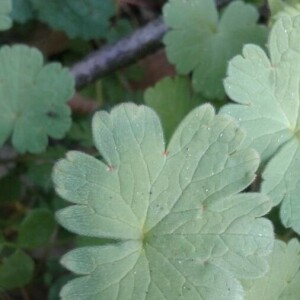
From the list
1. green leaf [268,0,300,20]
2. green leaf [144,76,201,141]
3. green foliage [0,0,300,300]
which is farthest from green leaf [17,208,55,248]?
green leaf [268,0,300,20]

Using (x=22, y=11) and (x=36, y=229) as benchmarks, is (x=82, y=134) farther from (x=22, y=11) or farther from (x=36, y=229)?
(x=22, y=11)

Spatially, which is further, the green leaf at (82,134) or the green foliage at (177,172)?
the green leaf at (82,134)

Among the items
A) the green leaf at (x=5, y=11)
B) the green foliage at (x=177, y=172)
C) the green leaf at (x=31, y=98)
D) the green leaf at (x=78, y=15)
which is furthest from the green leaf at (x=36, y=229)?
the green leaf at (x=78, y=15)

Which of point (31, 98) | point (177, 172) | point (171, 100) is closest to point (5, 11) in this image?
point (31, 98)

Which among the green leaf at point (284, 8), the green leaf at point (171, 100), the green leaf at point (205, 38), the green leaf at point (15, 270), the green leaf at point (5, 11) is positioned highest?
the green leaf at point (5, 11)

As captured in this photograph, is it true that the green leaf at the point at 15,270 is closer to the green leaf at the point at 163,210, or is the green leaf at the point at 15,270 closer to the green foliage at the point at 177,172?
the green foliage at the point at 177,172

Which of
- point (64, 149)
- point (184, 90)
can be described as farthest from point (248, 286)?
point (64, 149)
